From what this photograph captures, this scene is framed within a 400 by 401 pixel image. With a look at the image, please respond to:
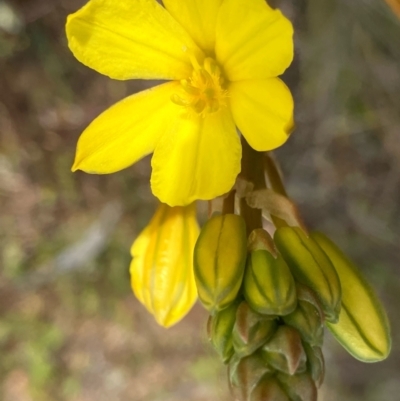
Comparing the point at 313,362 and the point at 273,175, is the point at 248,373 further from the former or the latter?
the point at 273,175

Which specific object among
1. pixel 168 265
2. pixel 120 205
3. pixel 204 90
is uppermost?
pixel 204 90

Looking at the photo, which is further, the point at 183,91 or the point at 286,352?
the point at 183,91

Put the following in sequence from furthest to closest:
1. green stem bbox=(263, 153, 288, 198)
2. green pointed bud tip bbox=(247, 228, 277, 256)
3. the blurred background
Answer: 1. the blurred background
2. green stem bbox=(263, 153, 288, 198)
3. green pointed bud tip bbox=(247, 228, 277, 256)

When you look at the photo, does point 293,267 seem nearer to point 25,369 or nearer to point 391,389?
point 391,389

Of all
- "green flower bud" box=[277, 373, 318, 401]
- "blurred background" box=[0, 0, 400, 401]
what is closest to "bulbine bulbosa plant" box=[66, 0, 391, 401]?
"green flower bud" box=[277, 373, 318, 401]

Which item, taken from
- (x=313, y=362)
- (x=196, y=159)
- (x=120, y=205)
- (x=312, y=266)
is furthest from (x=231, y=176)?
(x=120, y=205)

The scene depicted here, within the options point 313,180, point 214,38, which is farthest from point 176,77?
point 313,180

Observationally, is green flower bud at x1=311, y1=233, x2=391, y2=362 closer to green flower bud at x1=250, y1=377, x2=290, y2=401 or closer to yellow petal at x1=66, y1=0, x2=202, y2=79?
green flower bud at x1=250, y1=377, x2=290, y2=401

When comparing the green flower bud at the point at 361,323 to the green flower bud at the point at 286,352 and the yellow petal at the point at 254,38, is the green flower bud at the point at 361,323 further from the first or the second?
the yellow petal at the point at 254,38

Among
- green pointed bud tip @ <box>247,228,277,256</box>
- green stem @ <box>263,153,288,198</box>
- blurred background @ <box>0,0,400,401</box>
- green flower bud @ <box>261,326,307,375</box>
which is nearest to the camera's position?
green flower bud @ <box>261,326,307,375</box>
